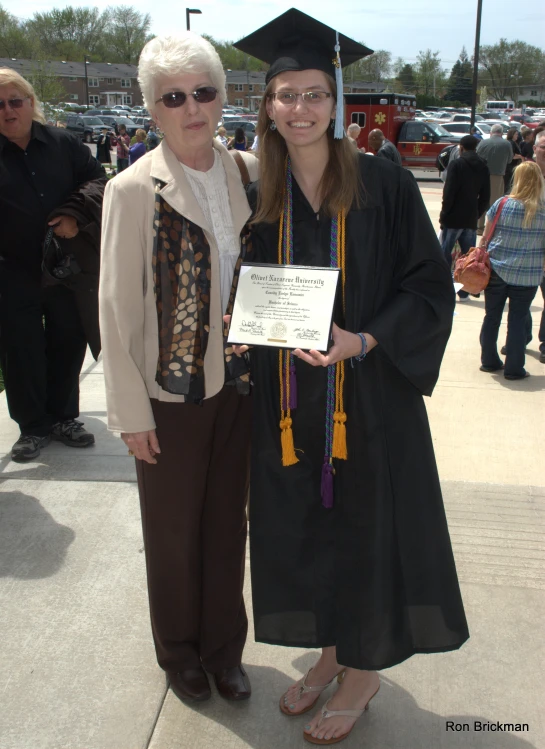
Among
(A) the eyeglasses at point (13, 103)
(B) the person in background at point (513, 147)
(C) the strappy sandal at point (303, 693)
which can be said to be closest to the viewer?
(C) the strappy sandal at point (303, 693)

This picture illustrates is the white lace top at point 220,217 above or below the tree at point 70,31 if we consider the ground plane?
below

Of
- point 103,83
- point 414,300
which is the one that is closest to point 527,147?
point 414,300

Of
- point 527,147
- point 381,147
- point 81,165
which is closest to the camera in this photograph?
point 81,165

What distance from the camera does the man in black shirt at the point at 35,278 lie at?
3783mm

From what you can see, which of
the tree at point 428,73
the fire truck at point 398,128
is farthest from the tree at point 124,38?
the fire truck at point 398,128

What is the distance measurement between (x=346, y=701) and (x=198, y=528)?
0.71 m

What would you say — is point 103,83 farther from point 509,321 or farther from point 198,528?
point 198,528

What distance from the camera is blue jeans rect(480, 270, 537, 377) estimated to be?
5.47 m

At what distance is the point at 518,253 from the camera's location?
5426mm

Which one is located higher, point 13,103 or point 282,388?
point 13,103

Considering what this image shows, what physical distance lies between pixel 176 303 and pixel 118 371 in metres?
0.26

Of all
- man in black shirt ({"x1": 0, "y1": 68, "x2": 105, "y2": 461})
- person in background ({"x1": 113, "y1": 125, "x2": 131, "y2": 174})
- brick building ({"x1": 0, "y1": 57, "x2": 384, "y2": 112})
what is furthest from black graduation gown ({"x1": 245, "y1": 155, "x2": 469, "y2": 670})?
brick building ({"x1": 0, "y1": 57, "x2": 384, "y2": 112})

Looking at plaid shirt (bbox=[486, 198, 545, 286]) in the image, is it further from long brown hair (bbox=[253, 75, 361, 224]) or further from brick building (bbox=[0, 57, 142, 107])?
brick building (bbox=[0, 57, 142, 107])

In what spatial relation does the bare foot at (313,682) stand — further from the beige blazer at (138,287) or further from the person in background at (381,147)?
the person in background at (381,147)
